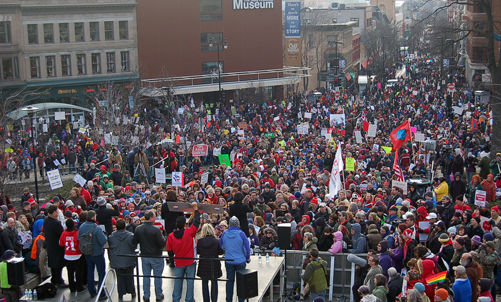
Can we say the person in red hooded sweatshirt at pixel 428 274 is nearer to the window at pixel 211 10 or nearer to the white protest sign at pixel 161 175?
the white protest sign at pixel 161 175

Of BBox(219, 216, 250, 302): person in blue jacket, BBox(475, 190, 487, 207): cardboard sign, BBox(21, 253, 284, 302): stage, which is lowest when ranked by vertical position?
BBox(21, 253, 284, 302): stage

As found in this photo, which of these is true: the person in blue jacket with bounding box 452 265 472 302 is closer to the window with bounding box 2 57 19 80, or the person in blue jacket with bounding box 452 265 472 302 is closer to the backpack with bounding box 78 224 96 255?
the backpack with bounding box 78 224 96 255

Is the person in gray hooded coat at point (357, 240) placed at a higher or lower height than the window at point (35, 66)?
lower

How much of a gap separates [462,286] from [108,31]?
5190cm

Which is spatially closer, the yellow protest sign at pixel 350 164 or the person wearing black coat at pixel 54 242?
the person wearing black coat at pixel 54 242

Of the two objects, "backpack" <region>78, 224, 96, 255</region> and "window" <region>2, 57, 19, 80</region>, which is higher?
"window" <region>2, 57, 19, 80</region>

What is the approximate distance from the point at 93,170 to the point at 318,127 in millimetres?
19192

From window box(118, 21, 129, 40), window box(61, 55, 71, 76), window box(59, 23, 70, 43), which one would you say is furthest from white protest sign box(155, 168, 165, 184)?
window box(118, 21, 129, 40)

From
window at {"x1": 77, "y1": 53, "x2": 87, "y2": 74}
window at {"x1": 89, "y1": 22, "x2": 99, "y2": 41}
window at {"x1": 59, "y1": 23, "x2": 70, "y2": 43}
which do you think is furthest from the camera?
window at {"x1": 89, "y1": 22, "x2": 99, "y2": 41}

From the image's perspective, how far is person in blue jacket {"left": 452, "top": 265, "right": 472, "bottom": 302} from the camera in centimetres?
1201

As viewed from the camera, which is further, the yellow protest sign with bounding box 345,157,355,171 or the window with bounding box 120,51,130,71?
the window with bounding box 120,51,130,71

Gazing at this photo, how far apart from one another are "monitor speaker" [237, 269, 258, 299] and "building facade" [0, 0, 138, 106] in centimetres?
4545

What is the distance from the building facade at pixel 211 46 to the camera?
6212 centimetres

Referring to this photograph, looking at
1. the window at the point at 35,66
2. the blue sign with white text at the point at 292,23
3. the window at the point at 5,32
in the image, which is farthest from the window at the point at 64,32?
the blue sign with white text at the point at 292,23
